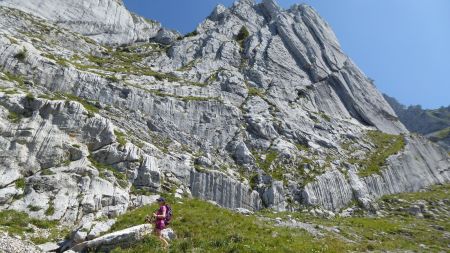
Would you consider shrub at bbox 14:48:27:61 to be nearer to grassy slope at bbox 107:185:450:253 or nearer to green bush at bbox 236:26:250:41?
grassy slope at bbox 107:185:450:253

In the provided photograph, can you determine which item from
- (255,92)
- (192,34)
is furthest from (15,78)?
(192,34)

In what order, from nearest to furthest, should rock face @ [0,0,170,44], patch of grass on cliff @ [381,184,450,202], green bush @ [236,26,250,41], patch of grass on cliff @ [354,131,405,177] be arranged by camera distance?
patch of grass on cliff @ [381,184,450,202]
patch of grass on cliff @ [354,131,405,177]
rock face @ [0,0,170,44]
green bush @ [236,26,250,41]

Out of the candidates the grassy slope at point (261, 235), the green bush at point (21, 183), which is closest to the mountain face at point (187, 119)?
the green bush at point (21, 183)

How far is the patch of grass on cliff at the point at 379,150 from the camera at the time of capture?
58.3 meters

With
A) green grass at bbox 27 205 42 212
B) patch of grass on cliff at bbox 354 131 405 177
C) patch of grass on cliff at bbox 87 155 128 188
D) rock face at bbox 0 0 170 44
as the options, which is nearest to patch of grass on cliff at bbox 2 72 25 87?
patch of grass on cliff at bbox 87 155 128 188

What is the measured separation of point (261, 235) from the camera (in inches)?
935

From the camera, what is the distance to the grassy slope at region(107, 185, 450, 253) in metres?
21.3

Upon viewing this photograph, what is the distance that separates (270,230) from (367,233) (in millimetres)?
14322

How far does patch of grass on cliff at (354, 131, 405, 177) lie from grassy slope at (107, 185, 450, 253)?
16.4 metres

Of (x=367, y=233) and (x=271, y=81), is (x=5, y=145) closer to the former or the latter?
(x=367, y=233)

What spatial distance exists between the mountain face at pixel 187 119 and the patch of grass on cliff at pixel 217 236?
25.8ft

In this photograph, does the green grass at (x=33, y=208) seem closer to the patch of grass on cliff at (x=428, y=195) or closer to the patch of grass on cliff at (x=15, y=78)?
the patch of grass on cliff at (x=15, y=78)

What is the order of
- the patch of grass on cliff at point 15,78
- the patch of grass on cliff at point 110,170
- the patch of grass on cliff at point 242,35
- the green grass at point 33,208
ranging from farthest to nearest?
the patch of grass on cliff at point 242,35 < the patch of grass on cliff at point 15,78 < the patch of grass on cliff at point 110,170 < the green grass at point 33,208

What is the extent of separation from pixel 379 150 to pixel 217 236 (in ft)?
164
